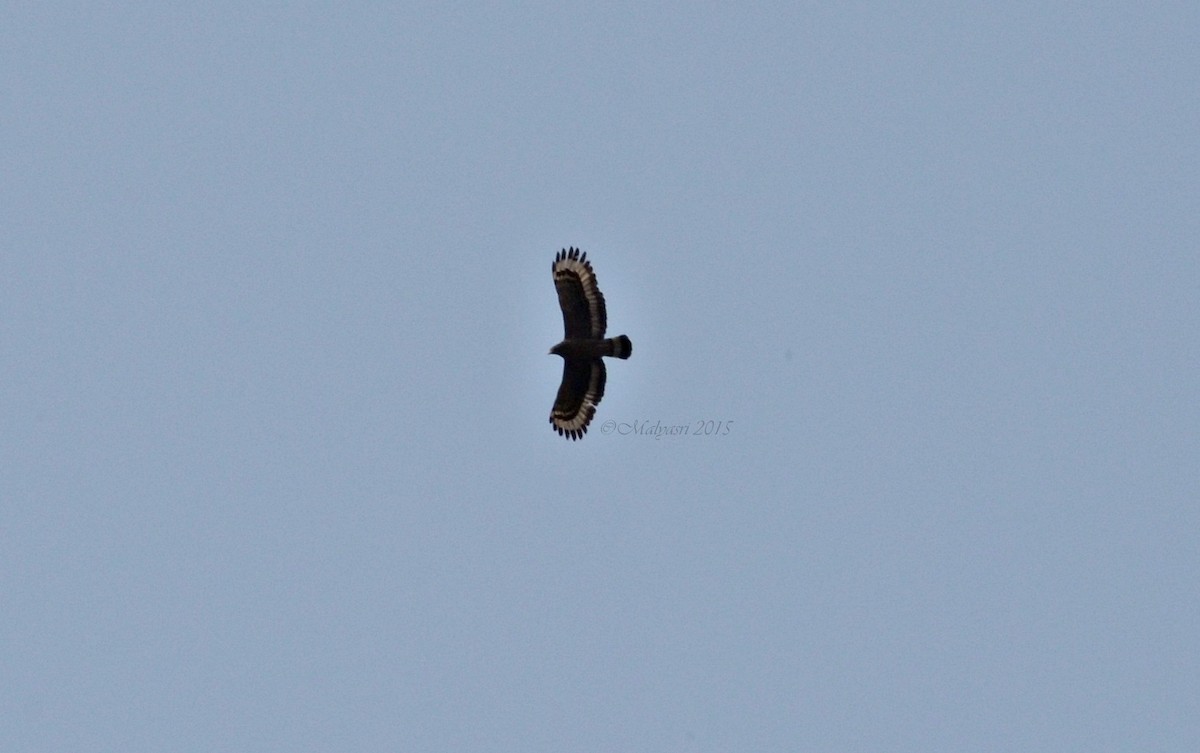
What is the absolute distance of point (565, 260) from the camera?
49094 mm

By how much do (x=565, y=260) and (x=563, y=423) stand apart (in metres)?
4.39

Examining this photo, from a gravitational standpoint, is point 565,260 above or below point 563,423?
above

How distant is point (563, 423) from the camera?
5056cm

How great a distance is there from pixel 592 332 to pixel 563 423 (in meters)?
3.07

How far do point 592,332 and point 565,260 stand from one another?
199 cm

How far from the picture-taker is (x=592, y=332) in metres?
48.7
